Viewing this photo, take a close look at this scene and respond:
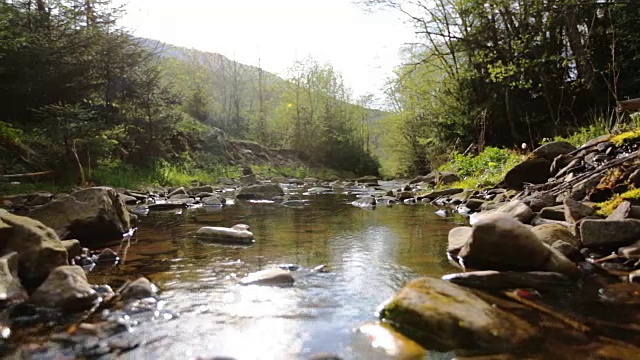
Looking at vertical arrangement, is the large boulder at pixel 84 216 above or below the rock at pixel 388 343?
above

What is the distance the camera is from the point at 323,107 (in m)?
34.3

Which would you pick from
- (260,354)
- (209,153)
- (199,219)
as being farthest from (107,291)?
(209,153)

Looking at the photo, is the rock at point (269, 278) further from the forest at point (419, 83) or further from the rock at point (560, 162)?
the forest at point (419, 83)

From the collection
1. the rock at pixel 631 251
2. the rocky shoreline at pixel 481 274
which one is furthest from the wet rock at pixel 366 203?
the rock at pixel 631 251

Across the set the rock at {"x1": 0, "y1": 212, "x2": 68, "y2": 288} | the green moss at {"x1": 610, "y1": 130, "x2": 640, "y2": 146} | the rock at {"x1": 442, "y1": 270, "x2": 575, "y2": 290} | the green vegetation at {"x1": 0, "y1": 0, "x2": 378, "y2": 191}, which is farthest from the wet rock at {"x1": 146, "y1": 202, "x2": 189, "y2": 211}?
the green moss at {"x1": 610, "y1": 130, "x2": 640, "y2": 146}

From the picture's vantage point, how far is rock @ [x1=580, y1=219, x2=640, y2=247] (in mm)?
3854

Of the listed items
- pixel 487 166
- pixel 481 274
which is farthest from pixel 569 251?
pixel 487 166

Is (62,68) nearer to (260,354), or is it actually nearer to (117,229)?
(117,229)

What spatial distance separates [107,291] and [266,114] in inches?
1442

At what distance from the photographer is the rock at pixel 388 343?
7.30 feet

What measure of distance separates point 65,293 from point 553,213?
5.03m

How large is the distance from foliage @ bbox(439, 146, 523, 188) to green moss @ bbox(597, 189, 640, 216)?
14.4 feet

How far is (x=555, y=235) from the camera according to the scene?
4.17 metres

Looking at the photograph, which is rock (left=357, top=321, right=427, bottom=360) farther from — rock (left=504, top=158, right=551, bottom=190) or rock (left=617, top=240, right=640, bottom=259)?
rock (left=504, top=158, right=551, bottom=190)
